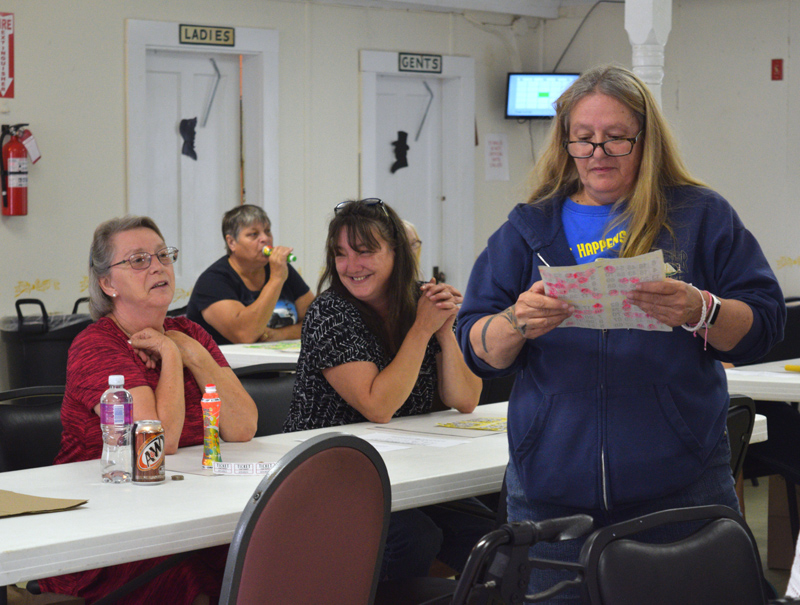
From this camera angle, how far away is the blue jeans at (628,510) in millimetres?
1736

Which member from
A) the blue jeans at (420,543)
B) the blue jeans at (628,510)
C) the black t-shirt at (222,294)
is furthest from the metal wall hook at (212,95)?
the blue jeans at (628,510)

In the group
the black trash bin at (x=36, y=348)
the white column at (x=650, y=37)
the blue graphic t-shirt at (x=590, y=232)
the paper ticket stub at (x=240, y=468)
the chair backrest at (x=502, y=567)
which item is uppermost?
the white column at (x=650, y=37)

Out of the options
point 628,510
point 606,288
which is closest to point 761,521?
point 628,510

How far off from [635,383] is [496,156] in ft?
18.5

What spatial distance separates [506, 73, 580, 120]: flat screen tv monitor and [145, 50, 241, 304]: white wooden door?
203 cm

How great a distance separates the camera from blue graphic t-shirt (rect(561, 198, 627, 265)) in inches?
72.9

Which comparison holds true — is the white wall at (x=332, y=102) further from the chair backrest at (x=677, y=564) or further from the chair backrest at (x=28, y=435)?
the chair backrest at (x=677, y=564)

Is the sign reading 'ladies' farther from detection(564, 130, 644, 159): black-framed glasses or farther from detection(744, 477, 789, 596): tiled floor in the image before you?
detection(564, 130, 644, 159): black-framed glasses

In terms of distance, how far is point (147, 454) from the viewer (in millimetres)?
2113

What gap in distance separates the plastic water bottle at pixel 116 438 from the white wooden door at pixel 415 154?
4812 millimetres

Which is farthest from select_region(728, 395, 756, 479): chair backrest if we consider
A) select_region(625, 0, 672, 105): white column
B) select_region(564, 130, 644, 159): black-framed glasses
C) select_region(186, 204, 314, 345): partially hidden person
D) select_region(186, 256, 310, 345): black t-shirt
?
select_region(186, 256, 310, 345): black t-shirt

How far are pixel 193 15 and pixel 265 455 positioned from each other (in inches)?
167

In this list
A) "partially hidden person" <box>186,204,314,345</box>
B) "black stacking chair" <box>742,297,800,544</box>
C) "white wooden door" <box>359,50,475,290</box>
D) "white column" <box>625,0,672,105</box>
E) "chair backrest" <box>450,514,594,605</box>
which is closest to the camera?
"chair backrest" <box>450,514,594,605</box>

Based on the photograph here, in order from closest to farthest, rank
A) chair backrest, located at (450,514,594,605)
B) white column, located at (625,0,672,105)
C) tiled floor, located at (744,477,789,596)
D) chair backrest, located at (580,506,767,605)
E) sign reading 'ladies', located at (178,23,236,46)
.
Answer: chair backrest, located at (450,514,594,605) < chair backrest, located at (580,506,767,605) < tiled floor, located at (744,477,789,596) < white column, located at (625,0,672,105) < sign reading 'ladies', located at (178,23,236,46)
